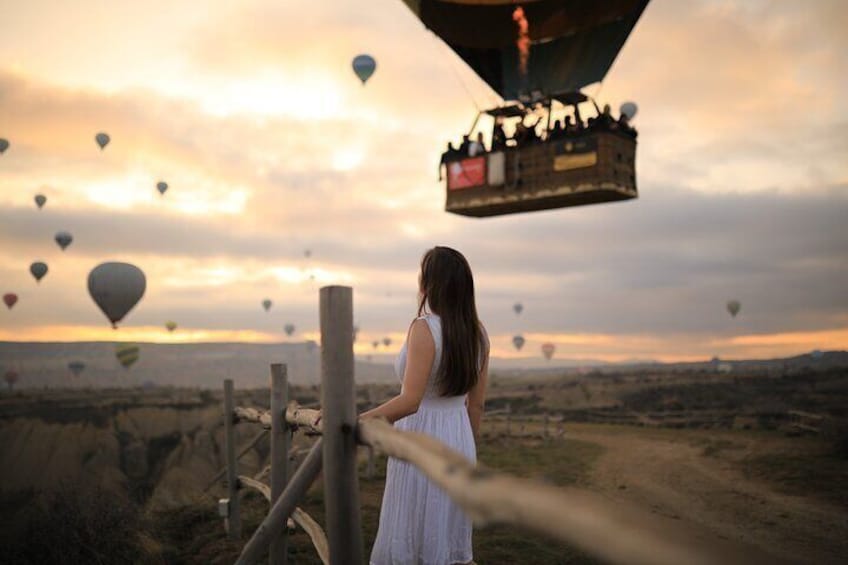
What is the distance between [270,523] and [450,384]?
4.55 feet

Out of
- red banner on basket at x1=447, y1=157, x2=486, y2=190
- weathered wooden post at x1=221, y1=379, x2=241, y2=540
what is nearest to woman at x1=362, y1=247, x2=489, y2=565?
weathered wooden post at x1=221, y1=379, x2=241, y2=540

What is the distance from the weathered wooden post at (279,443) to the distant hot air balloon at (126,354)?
61.0m

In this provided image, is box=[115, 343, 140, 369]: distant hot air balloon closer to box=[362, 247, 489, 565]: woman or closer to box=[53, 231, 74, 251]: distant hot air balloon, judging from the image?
box=[53, 231, 74, 251]: distant hot air balloon

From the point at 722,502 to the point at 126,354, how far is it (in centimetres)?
6045

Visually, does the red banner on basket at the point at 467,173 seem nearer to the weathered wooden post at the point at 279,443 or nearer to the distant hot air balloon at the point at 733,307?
the weathered wooden post at the point at 279,443

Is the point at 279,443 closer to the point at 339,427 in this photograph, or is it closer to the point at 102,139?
the point at 339,427

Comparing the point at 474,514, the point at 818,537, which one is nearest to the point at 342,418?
the point at 474,514

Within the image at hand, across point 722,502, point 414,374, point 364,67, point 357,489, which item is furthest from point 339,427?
point 364,67

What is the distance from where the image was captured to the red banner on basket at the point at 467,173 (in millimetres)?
13969

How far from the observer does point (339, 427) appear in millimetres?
3279

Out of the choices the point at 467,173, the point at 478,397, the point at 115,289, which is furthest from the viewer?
the point at 115,289

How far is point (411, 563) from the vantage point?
135 inches

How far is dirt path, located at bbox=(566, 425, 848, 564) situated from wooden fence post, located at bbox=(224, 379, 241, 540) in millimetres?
5566

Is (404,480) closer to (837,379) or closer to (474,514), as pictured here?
(474,514)
